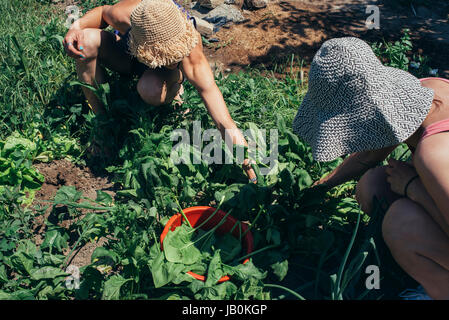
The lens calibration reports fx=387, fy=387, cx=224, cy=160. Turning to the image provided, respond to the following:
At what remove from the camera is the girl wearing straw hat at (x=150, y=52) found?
2.07 metres

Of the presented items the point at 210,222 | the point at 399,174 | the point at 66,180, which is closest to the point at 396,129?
the point at 399,174

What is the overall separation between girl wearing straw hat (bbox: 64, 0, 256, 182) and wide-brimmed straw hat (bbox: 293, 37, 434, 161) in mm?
736

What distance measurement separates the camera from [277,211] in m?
2.01

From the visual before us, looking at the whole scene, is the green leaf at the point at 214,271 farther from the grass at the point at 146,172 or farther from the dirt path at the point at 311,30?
the dirt path at the point at 311,30

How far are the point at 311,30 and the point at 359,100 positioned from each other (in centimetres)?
268

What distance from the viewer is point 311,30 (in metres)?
3.79

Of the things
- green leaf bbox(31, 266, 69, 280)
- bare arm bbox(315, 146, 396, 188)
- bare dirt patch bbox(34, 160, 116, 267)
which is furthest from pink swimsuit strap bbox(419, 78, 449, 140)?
bare dirt patch bbox(34, 160, 116, 267)

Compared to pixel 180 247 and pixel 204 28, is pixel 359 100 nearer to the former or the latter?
pixel 180 247

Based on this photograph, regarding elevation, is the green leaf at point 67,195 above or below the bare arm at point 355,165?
below

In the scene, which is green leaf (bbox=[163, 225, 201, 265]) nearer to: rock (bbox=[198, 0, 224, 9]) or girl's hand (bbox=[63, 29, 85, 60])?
girl's hand (bbox=[63, 29, 85, 60])

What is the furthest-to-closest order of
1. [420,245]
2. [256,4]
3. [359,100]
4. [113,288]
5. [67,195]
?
[256,4], [67,195], [113,288], [420,245], [359,100]

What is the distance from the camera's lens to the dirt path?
3549mm

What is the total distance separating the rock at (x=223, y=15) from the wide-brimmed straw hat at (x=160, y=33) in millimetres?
1850

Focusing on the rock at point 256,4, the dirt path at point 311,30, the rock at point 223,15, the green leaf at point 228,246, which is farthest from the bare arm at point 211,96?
the rock at point 256,4
